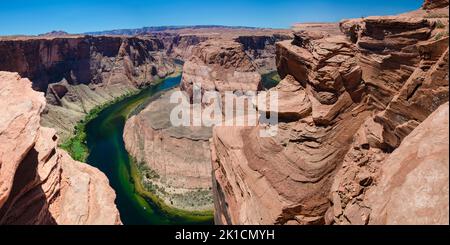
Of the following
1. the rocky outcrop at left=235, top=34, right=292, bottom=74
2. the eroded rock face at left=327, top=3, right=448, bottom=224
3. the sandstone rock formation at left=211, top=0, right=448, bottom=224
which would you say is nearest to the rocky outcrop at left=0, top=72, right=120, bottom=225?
the sandstone rock formation at left=211, top=0, right=448, bottom=224

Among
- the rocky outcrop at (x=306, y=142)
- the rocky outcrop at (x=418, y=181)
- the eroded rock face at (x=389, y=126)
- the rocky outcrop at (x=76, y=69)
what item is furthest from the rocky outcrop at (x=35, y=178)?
the rocky outcrop at (x=76, y=69)

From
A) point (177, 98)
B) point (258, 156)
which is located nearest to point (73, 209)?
point (258, 156)

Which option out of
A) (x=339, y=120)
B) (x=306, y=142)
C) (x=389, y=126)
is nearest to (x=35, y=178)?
(x=306, y=142)

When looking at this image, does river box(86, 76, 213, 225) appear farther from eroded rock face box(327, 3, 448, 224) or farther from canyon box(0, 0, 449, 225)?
eroded rock face box(327, 3, 448, 224)

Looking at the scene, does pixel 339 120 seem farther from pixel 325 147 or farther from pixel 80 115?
pixel 80 115

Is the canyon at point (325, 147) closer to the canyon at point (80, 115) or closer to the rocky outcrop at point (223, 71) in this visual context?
the canyon at point (80, 115)

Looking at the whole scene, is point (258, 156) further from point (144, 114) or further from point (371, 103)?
point (144, 114)
